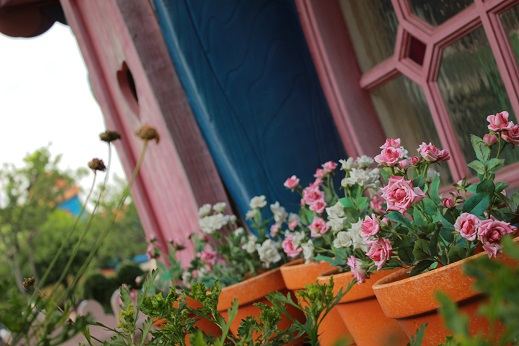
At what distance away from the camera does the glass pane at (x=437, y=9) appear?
2232mm

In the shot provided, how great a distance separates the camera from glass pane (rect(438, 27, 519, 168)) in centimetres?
217

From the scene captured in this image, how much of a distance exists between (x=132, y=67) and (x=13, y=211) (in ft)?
78.1

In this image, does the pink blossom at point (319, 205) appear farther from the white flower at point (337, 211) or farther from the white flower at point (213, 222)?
the white flower at point (213, 222)

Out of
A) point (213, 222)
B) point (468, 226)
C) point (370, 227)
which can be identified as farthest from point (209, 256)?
point (468, 226)

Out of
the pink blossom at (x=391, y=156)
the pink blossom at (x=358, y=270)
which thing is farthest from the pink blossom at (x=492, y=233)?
the pink blossom at (x=358, y=270)

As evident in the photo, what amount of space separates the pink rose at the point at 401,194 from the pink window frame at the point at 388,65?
2.21 ft

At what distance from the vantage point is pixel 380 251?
161 centimetres

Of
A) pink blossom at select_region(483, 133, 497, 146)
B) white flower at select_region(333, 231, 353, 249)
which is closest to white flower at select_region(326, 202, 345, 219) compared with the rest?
white flower at select_region(333, 231, 353, 249)

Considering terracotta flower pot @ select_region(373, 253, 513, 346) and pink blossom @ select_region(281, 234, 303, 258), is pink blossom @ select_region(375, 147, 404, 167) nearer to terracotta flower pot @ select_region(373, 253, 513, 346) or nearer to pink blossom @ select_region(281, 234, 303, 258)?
terracotta flower pot @ select_region(373, 253, 513, 346)

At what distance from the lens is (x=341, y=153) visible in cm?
287

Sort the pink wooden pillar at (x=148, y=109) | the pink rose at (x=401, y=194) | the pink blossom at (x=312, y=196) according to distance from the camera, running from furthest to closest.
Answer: the pink wooden pillar at (x=148, y=109)
the pink blossom at (x=312, y=196)
the pink rose at (x=401, y=194)

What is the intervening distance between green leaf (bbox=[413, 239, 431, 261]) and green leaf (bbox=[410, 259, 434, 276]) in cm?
2

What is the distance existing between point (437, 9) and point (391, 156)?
85cm

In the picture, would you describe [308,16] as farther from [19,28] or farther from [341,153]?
[19,28]
